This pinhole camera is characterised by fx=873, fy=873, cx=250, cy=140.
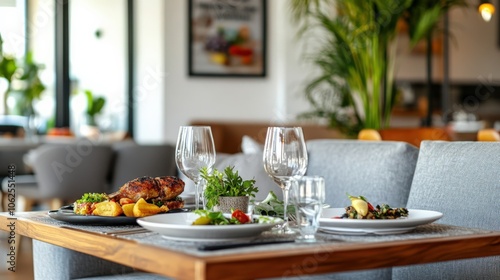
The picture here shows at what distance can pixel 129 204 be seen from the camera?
196 cm

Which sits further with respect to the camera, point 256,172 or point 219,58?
point 219,58

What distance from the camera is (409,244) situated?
63.4 inches

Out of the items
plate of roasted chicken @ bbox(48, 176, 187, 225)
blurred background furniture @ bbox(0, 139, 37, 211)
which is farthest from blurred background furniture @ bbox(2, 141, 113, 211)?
plate of roasted chicken @ bbox(48, 176, 187, 225)

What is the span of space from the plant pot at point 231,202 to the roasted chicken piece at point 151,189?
132 millimetres

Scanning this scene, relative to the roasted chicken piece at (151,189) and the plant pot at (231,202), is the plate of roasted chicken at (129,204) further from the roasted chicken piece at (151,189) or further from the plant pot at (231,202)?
the plant pot at (231,202)

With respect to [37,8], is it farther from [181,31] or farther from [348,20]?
[348,20]

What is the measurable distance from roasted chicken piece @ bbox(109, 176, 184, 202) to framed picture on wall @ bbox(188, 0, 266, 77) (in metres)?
5.49

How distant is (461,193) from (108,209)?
0.98m

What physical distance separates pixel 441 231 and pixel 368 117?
3746 mm

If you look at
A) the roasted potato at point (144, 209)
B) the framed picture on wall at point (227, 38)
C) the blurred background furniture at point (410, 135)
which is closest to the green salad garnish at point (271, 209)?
the roasted potato at point (144, 209)

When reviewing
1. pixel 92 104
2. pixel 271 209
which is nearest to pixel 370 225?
pixel 271 209

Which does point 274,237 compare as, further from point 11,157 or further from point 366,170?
point 11,157

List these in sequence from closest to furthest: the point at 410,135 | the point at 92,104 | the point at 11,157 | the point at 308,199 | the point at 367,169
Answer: the point at 308,199, the point at 367,169, the point at 410,135, the point at 11,157, the point at 92,104

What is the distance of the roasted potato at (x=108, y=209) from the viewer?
195cm
